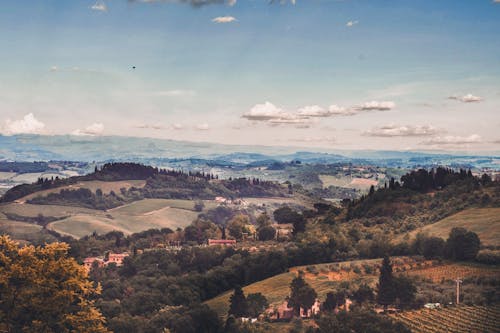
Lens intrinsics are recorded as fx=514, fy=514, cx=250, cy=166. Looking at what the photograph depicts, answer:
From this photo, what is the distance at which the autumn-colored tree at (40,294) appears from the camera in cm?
2533

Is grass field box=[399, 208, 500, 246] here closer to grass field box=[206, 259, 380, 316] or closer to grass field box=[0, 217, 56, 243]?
grass field box=[206, 259, 380, 316]

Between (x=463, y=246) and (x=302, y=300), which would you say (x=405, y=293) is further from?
(x=463, y=246)

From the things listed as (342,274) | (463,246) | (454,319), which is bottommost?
(342,274)

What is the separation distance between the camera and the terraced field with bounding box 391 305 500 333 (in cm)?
3662

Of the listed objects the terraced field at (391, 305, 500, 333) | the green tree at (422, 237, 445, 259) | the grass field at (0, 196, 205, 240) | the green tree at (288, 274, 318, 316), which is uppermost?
the green tree at (422, 237, 445, 259)

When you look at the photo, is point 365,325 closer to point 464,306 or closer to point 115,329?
point 464,306

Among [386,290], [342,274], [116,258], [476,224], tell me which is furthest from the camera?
[116,258]

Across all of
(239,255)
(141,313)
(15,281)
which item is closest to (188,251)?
(239,255)

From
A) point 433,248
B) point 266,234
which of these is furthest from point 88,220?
point 433,248

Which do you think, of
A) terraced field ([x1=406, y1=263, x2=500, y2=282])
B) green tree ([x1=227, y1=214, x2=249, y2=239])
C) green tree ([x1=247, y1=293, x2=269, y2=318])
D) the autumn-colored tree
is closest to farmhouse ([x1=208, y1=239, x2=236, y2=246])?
green tree ([x1=227, y1=214, x2=249, y2=239])

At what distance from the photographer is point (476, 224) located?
68500 mm

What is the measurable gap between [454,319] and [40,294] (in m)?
29.2

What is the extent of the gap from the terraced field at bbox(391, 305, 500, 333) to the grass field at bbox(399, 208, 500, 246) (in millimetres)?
21432

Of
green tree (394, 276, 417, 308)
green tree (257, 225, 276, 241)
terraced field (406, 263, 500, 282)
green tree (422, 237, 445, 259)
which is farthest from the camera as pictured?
green tree (257, 225, 276, 241)
